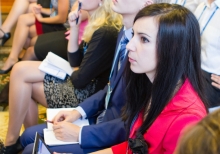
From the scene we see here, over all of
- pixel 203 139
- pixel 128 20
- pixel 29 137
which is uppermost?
pixel 203 139

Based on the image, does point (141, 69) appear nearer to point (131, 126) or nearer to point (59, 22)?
point (131, 126)

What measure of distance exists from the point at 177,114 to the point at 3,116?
175 centimetres

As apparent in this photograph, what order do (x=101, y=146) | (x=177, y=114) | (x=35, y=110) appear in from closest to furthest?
(x=177, y=114), (x=101, y=146), (x=35, y=110)

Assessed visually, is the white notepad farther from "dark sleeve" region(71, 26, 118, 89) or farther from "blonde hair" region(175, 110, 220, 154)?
"blonde hair" region(175, 110, 220, 154)

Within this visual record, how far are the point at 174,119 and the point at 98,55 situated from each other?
835mm

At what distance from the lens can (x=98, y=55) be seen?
182 centimetres

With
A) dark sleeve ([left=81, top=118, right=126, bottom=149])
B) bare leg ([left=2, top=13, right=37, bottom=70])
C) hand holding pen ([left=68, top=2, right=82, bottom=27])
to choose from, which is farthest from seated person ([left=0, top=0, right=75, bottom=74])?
dark sleeve ([left=81, top=118, right=126, bottom=149])

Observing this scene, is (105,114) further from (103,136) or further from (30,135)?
(30,135)

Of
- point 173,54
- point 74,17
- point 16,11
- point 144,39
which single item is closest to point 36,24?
point 16,11

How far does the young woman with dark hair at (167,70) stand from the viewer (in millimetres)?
1077

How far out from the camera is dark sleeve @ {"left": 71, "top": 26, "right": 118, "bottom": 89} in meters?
1.80

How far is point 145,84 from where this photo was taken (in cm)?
133

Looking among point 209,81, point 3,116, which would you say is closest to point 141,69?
point 209,81

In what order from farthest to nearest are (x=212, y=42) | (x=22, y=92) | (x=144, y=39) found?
(x=22, y=92) < (x=212, y=42) < (x=144, y=39)
